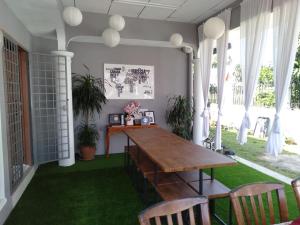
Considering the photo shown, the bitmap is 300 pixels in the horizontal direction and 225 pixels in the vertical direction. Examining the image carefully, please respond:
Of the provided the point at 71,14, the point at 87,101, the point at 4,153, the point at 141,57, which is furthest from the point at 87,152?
the point at 71,14

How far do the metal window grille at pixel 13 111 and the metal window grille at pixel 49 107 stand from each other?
756 mm

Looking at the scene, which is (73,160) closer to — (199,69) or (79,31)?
(79,31)

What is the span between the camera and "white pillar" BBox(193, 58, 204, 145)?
5.02 m

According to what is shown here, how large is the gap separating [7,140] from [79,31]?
2498 millimetres

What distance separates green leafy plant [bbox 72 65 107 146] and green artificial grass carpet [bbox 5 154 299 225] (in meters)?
0.63

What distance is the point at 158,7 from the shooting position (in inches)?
160

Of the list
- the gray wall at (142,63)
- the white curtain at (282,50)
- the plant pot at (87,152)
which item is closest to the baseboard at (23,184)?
the plant pot at (87,152)

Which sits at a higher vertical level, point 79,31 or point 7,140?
point 79,31

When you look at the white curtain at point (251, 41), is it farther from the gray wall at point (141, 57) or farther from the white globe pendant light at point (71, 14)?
the white globe pendant light at point (71, 14)

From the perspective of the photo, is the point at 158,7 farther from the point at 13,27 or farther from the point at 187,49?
the point at 13,27

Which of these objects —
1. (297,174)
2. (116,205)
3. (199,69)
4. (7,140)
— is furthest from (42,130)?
(297,174)

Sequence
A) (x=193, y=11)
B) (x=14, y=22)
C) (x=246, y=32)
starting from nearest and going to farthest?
(x=14, y=22) → (x=246, y=32) → (x=193, y=11)

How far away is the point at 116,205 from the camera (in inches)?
108

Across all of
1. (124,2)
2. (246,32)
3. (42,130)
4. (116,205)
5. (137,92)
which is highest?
(124,2)
